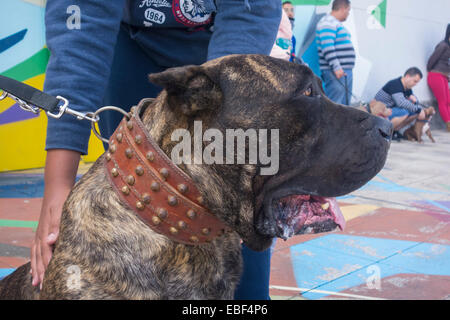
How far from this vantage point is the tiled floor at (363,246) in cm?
311

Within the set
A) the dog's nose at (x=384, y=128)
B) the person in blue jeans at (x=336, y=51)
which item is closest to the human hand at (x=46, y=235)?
the dog's nose at (x=384, y=128)

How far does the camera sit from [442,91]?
13.1m

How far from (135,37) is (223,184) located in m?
0.90

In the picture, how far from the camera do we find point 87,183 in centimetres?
167

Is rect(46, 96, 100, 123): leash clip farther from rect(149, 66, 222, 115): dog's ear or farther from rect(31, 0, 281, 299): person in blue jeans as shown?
rect(149, 66, 222, 115): dog's ear

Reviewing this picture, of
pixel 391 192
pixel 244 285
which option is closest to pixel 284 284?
pixel 244 285

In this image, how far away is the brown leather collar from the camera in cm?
154

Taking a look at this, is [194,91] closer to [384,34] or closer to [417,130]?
[417,130]

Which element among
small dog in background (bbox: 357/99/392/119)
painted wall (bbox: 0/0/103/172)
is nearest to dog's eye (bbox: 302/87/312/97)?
painted wall (bbox: 0/0/103/172)

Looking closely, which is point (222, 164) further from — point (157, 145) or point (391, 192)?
point (391, 192)

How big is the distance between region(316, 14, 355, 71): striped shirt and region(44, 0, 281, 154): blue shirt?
6.82 m

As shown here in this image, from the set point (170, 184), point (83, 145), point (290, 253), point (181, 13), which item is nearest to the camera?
point (170, 184)

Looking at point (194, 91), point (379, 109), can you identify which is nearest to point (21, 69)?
point (194, 91)
